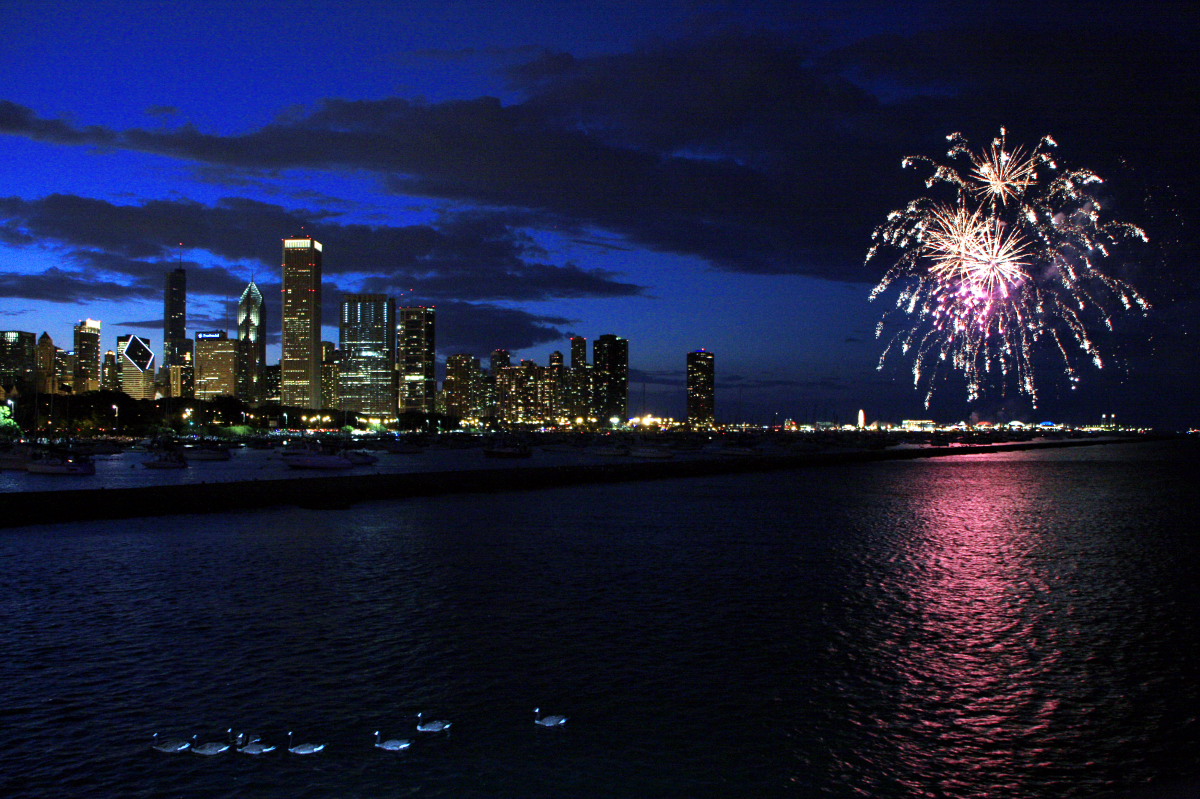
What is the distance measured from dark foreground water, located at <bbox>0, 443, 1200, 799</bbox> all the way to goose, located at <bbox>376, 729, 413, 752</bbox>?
0.46ft

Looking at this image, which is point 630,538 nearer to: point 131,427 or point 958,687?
point 958,687

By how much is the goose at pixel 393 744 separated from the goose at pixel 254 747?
1.27m

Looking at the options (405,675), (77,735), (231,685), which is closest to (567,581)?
(405,675)

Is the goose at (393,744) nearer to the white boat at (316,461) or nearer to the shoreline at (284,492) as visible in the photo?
the shoreline at (284,492)

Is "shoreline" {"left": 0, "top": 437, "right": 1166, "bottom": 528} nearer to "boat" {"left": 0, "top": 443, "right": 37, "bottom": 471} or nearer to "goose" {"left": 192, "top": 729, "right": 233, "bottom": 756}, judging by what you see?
"goose" {"left": 192, "top": 729, "right": 233, "bottom": 756}

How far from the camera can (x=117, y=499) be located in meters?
38.4

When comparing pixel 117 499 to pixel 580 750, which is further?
pixel 117 499

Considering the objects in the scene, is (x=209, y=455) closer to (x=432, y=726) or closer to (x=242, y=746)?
(x=242, y=746)

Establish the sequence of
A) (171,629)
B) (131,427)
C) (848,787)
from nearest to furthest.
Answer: (848,787) < (171,629) < (131,427)

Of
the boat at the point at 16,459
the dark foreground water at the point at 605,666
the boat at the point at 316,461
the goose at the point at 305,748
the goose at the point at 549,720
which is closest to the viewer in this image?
the dark foreground water at the point at 605,666

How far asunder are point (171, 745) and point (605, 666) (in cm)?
644

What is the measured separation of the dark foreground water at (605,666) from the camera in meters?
9.80

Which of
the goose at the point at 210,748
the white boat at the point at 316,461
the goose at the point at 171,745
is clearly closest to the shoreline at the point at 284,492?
the white boat at the point at 316,461

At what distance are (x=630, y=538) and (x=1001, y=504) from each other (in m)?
27.5
